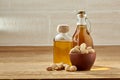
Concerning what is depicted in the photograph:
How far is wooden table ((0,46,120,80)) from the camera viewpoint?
0.91m

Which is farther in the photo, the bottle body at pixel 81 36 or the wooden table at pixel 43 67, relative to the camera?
the bottle body at pixel 81 36

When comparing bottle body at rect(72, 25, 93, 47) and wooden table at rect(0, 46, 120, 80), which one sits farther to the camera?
bottle body at rect(72, 25, 93, 47)

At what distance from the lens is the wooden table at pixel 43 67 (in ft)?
2.99

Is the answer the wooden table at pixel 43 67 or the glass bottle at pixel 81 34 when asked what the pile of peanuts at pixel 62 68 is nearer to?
the wooden table at pixel 43 67

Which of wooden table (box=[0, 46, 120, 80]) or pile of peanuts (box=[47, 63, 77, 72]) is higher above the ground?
pile of peanuts (box=[47, 63, 77, 72])

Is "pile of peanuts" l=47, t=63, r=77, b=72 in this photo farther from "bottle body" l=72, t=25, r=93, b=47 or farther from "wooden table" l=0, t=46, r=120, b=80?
"bottle body" l=72, t=25, r=93, b=47

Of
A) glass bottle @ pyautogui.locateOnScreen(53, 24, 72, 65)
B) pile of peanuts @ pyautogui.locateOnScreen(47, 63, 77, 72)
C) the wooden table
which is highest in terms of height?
glass bottle @ pyautogui.locateOnScreen(53, 24, 72, 65)

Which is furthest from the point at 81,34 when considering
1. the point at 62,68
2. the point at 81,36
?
the point at 62,68

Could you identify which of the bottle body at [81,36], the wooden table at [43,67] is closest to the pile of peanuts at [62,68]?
the wooden table at [43,67]

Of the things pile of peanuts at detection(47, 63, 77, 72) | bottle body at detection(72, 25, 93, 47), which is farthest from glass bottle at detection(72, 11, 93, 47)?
pile of peanuts at detection(47, 63, 77, 72)

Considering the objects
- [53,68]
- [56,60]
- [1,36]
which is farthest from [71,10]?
[53,68]

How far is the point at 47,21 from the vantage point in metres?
1.73

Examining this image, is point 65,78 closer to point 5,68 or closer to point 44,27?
point 5,68

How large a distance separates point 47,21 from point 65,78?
2.89ft
